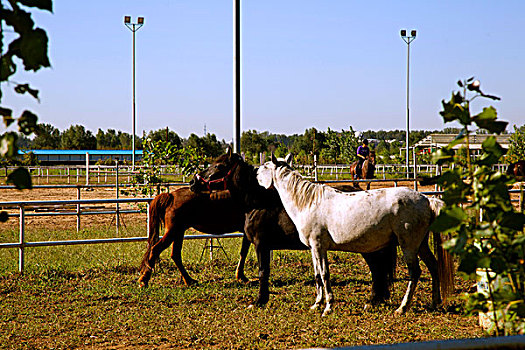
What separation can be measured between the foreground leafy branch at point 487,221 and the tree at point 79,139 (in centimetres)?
9942

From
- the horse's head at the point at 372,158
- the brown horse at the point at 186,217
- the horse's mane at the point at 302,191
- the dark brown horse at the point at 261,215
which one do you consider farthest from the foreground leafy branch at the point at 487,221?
the horse's head at the point at 372,158

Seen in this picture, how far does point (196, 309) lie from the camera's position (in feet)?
23.0

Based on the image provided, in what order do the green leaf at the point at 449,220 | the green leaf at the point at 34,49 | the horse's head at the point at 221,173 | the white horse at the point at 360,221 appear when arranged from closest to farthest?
the green leaf at the point at 34,49, the green leaf at the point at 449,220, the white horse at the point at 360,221, the horse's head at the point at 221,173

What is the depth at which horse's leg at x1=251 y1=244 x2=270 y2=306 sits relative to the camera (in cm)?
717

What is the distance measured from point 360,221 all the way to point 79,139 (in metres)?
97.6

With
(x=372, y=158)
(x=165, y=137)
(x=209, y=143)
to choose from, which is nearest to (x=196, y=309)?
(x=372, y=158)

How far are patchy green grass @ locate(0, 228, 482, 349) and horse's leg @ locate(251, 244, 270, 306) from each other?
16 centimetres

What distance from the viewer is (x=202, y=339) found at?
224 inches

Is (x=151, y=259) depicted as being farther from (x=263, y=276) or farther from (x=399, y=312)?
(x=399, y=312)

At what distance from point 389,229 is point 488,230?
412 cm

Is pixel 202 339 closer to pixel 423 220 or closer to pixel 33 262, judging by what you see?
pixel 423 220

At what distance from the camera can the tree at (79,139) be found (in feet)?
321

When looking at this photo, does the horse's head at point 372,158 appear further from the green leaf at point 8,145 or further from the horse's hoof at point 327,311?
the green leaf at point 8,145

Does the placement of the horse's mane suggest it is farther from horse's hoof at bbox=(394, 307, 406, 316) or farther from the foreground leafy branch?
the foreground leafy branch
